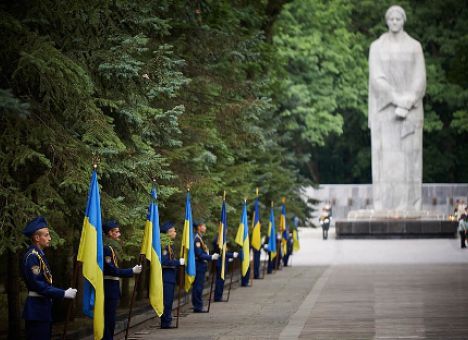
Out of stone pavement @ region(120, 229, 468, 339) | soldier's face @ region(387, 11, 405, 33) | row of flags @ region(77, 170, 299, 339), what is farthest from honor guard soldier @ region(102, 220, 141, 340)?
soldier's face @ region(387, 11, 405, 33)

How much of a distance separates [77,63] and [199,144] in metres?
10.0

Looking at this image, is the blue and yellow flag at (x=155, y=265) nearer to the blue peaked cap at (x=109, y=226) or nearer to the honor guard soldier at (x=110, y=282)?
the blue peaked cap at (x=109, y=226)

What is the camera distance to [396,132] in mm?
56125

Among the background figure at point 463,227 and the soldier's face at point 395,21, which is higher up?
the soldier's face at point 395,21

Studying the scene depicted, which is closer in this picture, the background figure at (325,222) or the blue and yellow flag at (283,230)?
the blue and yellow flag at (283,230)

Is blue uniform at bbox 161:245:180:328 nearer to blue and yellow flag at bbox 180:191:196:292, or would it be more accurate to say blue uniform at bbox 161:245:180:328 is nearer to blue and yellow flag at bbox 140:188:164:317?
blue and yellow flag at bbox 180:191:196:292

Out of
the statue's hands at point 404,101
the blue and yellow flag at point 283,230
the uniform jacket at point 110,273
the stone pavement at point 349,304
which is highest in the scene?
the statue's hands at point 404,101

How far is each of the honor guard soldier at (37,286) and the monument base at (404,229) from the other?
39.8 metres

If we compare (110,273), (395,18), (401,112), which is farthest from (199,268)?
(395,18)

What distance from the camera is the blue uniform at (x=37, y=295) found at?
48.7ft

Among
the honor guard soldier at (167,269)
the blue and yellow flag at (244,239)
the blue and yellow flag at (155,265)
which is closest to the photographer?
the blue and yellow flag at (155,265)

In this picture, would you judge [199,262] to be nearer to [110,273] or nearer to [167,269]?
[167,269]

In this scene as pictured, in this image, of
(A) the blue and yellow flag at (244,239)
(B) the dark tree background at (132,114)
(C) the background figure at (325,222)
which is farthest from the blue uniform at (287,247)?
(A) the blue and yellow flag at (244,239)

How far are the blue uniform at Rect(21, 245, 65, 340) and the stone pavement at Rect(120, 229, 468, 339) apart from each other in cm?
523
